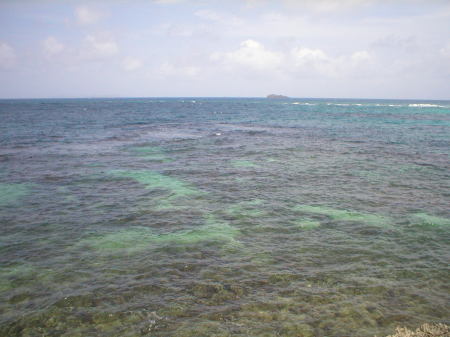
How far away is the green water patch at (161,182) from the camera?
19.5 metres

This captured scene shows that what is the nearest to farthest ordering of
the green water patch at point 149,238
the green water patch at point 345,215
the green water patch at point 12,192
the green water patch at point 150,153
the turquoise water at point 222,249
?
1. the turquoise water at point 222,249
2. the green water patch at point 149,238
3. the green water patch at point 345,215
4. the green water patch at point 12,192
5. the green water patch at point 150,153

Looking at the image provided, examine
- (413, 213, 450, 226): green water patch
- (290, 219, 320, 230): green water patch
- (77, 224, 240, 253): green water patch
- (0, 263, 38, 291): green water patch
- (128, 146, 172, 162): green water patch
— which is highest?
(128, 146, 172, 162): green water patch

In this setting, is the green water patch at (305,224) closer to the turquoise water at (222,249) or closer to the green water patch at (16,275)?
the turquoise water at (222,249)

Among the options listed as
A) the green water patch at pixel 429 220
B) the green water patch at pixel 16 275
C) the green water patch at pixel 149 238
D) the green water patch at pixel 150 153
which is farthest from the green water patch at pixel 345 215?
the green water patch at pixel 150 153

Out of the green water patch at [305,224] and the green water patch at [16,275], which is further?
the green water patch at [305,224]

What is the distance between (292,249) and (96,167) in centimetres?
1886

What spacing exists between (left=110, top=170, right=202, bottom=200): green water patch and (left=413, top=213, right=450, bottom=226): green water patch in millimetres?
11579

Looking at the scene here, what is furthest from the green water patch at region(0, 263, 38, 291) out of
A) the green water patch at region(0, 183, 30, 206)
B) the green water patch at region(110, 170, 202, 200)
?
the green water patch at region(110, 170, 202, 200)

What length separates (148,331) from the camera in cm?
790

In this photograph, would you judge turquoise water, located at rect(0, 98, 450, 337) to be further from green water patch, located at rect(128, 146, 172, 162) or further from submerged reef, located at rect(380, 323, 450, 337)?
green water patch, located at rect(128, 146, 172, 162)

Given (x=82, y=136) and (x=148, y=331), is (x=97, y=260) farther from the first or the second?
(x=82, y=136)

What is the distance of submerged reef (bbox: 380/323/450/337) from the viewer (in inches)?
298

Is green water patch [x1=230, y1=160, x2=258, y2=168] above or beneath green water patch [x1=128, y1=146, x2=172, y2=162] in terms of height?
beneath

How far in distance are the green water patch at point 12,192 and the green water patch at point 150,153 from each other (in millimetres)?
11395
